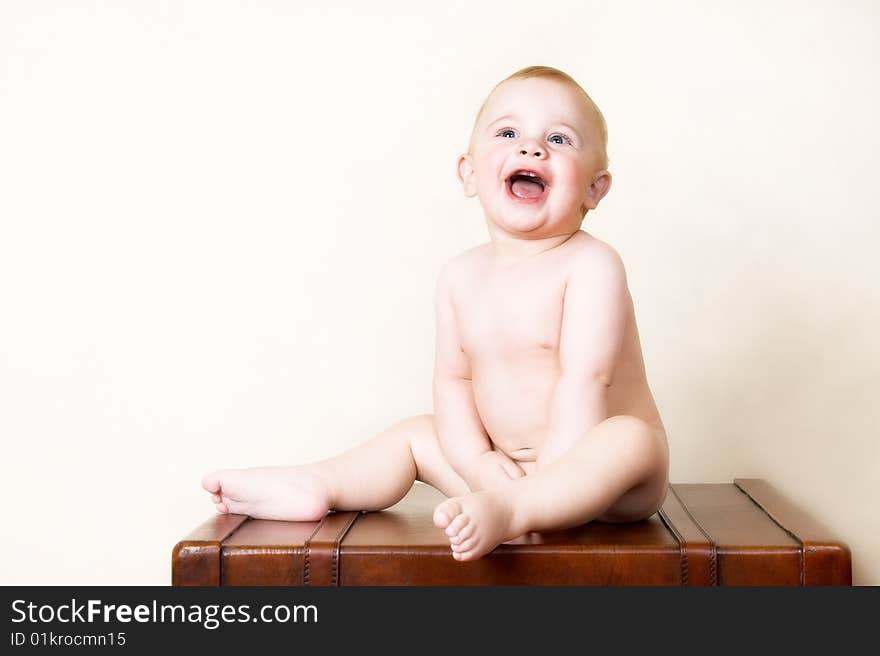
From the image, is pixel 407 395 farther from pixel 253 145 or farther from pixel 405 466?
pixel 405 466

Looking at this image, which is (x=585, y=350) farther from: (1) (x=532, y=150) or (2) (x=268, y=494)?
(2) (x=268, y=494)

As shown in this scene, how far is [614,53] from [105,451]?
1.27 metres

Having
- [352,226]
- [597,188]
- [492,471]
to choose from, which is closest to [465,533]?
[492,471]

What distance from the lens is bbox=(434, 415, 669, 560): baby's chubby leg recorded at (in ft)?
4.05

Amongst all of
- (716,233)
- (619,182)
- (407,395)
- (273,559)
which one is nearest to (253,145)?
(407,395)

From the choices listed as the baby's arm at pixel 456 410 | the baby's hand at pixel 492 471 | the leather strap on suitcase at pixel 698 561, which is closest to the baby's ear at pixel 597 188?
the baby's arm at pixel 456 410

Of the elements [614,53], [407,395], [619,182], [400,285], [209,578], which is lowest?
[209,578]

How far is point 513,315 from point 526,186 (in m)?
0.16

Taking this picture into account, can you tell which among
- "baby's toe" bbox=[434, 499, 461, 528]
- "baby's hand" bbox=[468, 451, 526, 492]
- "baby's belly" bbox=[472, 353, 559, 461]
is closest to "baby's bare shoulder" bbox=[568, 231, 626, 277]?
"baby's belly" bbox=[472, 353, 559, 461]

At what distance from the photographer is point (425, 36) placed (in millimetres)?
2369

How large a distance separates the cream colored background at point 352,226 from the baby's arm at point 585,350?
866 millimetres

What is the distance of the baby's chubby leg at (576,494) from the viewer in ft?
4.05

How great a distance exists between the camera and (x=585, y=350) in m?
1.45

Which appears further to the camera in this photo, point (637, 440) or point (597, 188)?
point (597, 188)
